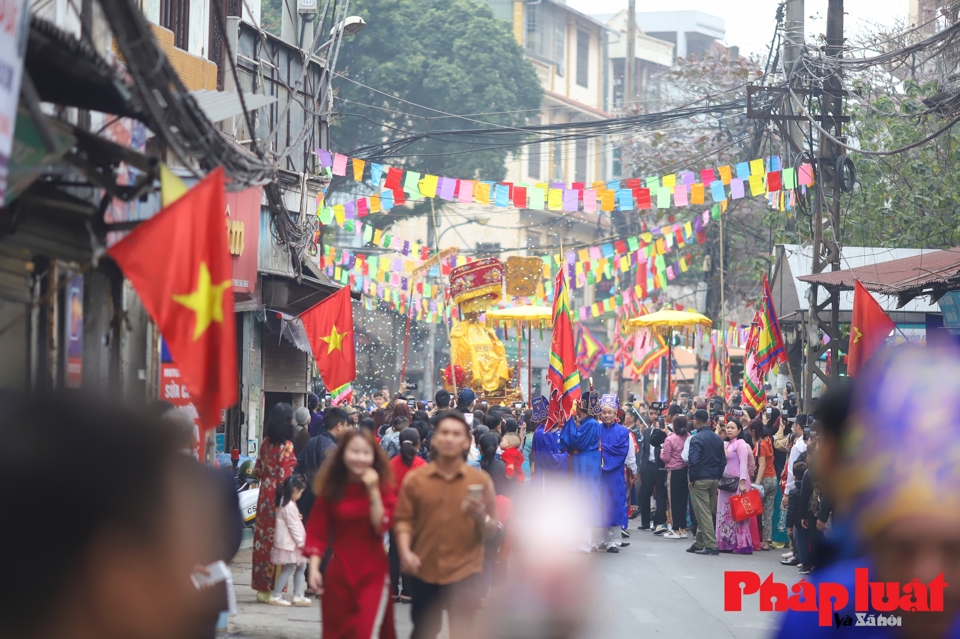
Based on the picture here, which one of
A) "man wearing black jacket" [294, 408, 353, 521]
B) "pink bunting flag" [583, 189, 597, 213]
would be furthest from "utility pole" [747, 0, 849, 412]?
"man wearing black jacket" [294, 408, 353, 521]

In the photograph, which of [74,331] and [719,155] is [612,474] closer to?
[74,331]

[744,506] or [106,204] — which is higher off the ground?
[106,204]

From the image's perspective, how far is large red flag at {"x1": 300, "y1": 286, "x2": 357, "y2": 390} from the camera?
1399cm

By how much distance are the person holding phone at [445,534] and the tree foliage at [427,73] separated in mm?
35007

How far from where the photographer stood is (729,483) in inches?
583

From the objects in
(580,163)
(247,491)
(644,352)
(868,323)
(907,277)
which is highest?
(580,163)

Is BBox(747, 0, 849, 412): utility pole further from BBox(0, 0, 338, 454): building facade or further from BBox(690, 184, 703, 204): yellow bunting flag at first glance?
BBox(0, 0, 338, 454): building facade

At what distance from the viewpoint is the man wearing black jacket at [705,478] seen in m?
14.8

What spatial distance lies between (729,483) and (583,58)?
154 feet

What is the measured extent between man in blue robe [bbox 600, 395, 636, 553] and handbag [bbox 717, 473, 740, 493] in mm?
1268

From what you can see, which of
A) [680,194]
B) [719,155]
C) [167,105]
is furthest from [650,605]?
[719,155]

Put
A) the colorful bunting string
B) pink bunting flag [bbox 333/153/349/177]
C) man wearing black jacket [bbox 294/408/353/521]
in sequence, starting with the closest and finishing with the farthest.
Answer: man wearing black jacket [bbox 294/408/353/521] → pink bunting flag [bbox 333/153/349/177] → the colorful bunting string

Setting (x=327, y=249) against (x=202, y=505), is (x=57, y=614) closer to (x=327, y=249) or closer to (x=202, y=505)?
(x=202, y=505)

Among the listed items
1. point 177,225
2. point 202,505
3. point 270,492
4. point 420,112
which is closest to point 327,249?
point 420,112
